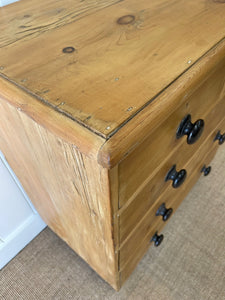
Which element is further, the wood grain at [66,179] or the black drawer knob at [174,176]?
the black drawer knob at [174,176]

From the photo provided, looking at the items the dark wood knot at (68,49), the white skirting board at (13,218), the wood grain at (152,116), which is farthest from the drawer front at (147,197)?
the white skirting board at (13,218)

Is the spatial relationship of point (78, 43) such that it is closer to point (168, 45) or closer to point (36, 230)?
point (168, 45)

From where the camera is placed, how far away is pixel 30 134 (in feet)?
1.50

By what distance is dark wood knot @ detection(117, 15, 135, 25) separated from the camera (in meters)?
0.54

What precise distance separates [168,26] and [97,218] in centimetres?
43

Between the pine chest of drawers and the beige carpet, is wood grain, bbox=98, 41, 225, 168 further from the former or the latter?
the beige carpet

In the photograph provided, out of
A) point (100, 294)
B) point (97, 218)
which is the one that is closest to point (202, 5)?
point (97, 218)

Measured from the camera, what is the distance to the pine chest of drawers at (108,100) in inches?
13.4

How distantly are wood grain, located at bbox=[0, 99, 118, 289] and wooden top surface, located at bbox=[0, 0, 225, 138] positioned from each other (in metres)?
0.07

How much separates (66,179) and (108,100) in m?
0.20

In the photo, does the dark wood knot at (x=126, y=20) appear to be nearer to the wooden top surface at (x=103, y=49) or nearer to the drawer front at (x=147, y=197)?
the wooden top surface at (x=103, y=49)

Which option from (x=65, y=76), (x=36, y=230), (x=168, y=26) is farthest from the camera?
(x=36, y=230)

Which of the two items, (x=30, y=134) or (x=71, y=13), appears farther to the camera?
(x=71, y=13)

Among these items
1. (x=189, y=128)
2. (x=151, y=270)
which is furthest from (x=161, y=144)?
(x=151, y=270)
